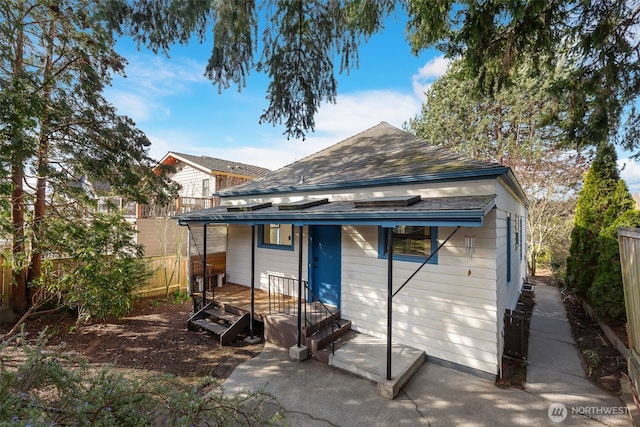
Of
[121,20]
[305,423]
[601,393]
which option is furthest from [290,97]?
[601,393]

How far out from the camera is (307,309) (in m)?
6.46

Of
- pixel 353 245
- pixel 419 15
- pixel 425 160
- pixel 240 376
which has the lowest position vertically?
pixel 240 376

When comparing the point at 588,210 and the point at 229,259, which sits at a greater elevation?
the point at 588,210

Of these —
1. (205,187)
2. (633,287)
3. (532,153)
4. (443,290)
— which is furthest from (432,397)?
(205,187)

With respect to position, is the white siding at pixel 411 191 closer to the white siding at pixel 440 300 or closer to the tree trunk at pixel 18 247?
the white siding at pixel 440 300

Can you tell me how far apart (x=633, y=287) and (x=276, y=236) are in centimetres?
692

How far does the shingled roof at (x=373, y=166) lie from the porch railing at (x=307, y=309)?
2.56m

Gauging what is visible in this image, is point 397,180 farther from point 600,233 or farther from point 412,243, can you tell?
point 600,233

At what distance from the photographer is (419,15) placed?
4395mm

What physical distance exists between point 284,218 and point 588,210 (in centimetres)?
888

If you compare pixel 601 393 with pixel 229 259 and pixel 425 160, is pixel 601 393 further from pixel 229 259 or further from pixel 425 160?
pixel 229 259

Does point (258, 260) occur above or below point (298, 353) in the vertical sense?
above

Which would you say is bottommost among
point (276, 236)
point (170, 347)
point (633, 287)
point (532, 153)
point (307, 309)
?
point (170, 347)

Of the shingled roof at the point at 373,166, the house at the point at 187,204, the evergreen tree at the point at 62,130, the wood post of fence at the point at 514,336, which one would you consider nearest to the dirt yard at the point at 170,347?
the wood post of fence at the point at 514,336
